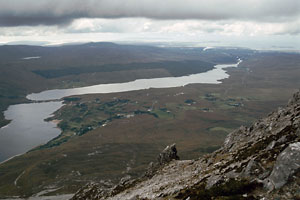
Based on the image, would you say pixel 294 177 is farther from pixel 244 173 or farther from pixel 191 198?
pixel 191 198

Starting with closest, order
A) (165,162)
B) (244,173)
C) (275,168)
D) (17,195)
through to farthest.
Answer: (275,168)
(244,173)
(165,162)
(17,195)

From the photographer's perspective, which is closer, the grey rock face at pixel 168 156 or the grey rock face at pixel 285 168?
the grey rock face at pixel 285 168

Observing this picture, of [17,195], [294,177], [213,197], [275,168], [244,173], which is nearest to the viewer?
[294,177]

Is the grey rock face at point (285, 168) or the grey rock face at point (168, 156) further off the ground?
the grey rock face at point (285, 168)

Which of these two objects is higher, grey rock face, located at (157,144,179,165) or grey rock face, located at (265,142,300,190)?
grey rock face, located at (265,142,300,190)

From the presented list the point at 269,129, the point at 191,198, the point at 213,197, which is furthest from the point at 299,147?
the point at 269,129

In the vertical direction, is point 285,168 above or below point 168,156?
above

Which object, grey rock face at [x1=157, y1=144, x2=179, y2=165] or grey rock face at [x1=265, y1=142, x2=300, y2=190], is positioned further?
grey rock face at [x1=157, y1=144, x2=179, y2=165]

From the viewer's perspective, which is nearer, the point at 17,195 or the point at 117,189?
the point at 117,189
